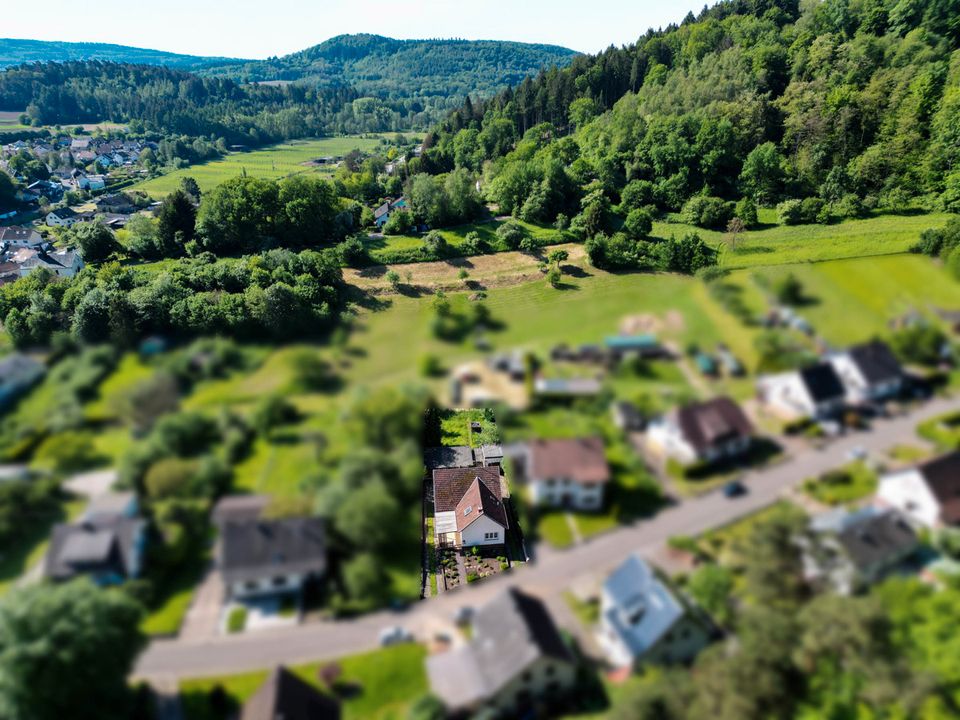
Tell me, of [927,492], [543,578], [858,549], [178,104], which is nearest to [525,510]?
[543,578]

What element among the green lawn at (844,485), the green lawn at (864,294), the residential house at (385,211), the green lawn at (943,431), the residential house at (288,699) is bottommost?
the residential house at (385,211)

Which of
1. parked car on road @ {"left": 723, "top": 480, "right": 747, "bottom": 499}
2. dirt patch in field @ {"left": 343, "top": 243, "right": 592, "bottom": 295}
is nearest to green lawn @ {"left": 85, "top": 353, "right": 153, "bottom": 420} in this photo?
parked car on road @ {"left": 723, "top": 480, "right": 747, "bottom": 499}

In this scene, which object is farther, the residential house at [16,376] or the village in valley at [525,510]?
the residential house at [16,376]

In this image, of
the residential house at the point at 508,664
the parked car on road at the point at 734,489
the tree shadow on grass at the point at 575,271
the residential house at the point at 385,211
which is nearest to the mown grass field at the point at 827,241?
the parked car on road at the point at 734,489

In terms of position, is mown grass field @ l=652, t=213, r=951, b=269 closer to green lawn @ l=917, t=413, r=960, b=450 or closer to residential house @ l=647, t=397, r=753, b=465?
green lawn @ l=917, t=413, r=960, b=450

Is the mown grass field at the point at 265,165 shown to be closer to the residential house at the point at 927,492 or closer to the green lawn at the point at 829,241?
the green lawn at the point at 829,241

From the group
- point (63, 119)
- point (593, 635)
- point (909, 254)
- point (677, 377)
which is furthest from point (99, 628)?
point (63, 119)

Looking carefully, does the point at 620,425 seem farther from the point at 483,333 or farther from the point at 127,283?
the point at 127,283

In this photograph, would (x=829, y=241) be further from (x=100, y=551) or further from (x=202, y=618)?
(x=100, y=551)

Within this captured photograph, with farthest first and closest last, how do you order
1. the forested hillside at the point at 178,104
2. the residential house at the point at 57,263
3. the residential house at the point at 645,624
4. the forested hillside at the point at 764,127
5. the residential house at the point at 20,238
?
the forested hillside at the point at 178,104
the residential house at the point at 20,238
the residential house at the point at 57,263
the forested hillside at the point at 764,127
the residential house at the point at 645,624
